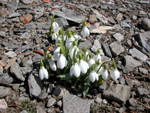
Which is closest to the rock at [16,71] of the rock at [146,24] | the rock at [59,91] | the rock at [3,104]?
the rock at [3,104]

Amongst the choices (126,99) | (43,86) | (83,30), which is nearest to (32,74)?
(43,86)

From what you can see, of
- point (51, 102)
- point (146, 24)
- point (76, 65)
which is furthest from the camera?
point (146, 24)

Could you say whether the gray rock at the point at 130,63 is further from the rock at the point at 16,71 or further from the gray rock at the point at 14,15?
the gray rock at the point at 14,15

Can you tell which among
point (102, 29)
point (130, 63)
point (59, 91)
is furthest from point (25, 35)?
point (130, 63)

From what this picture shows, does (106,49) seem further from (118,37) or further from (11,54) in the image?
(11,54)

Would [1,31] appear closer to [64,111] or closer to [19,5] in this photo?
[19,5]

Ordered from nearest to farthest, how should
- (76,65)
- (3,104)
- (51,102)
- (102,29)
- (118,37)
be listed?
1. (76,65)
2. (3,104)
3. (51,102)
4. (118,37)
5. (102,29)
